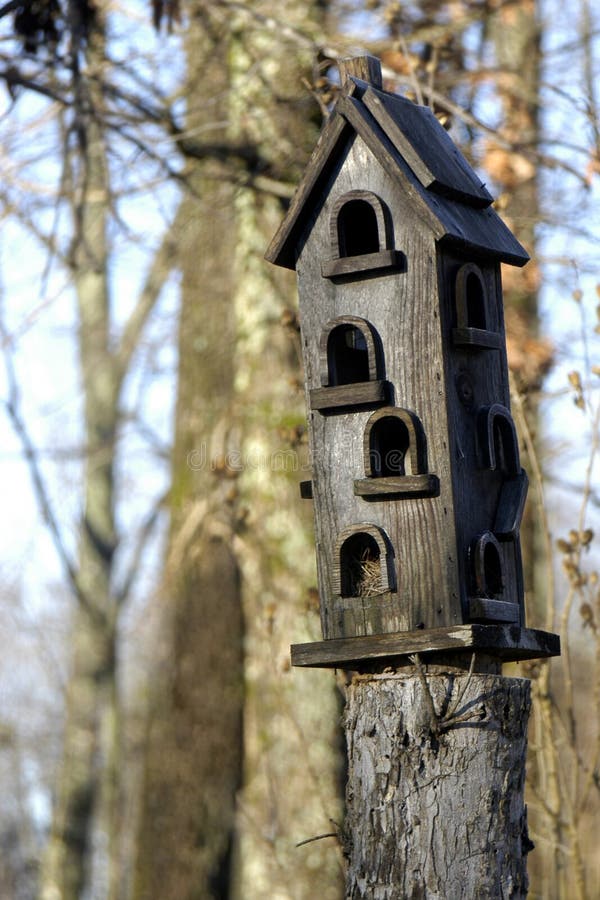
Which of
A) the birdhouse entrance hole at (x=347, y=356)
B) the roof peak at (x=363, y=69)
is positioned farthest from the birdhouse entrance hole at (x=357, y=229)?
the roof peak at (x=363, y=69)

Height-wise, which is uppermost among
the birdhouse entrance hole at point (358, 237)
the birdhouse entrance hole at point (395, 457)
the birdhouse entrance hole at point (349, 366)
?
the birdhouse entrance hole at point (358, 237)

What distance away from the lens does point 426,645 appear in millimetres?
3189

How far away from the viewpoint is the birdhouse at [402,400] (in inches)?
129

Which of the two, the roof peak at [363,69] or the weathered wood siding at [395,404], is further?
the roof peak at [363,69]

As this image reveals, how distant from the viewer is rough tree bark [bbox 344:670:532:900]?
10.4ft

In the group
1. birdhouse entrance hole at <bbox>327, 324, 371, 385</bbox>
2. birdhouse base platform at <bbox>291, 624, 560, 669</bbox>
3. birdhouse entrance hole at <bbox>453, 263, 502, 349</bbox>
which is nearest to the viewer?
birdhouse base platform at <bbox>291, 624, 560, 669</bbox>

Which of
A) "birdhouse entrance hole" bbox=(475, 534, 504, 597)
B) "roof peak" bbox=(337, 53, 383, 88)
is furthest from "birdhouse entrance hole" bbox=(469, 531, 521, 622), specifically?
"roof peak" bbox=(337, 53, 383, 88)

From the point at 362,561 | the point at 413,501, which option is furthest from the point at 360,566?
the point at 413,501

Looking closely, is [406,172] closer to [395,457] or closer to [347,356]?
[347,356]

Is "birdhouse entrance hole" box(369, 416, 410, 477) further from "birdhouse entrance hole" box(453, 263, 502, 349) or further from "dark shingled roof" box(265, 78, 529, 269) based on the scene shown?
"dark shingled roof" box(265, 78, 529, 269)

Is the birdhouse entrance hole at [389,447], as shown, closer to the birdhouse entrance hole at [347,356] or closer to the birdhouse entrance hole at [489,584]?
the birdhouse entrance hole at [347,356]

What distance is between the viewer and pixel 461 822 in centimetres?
317

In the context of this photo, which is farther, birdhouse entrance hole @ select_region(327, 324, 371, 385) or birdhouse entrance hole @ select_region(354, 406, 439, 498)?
birdhouse entrance hole @ select_region(327, 324, 371, 385)

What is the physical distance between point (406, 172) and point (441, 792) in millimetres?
1636
